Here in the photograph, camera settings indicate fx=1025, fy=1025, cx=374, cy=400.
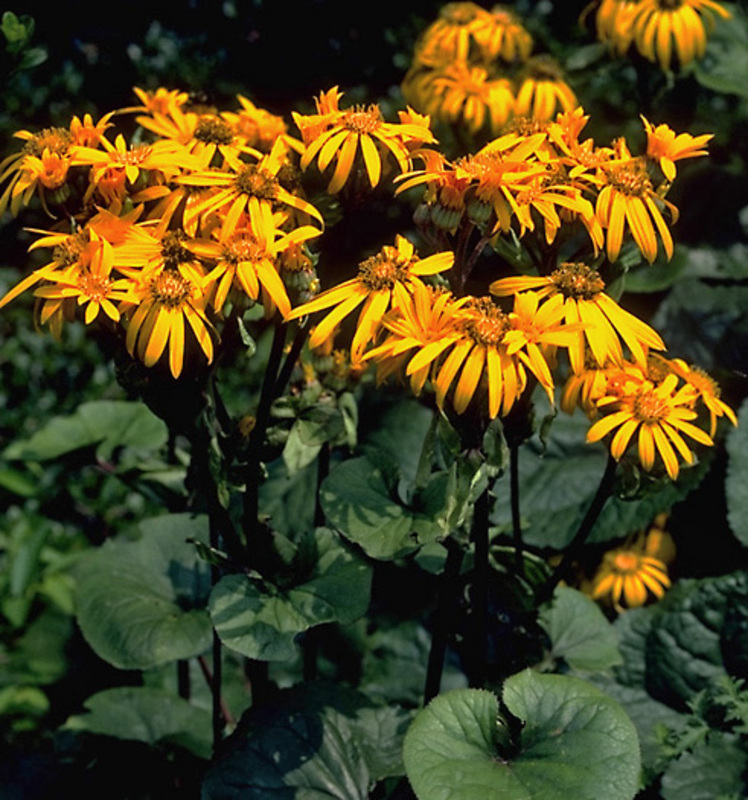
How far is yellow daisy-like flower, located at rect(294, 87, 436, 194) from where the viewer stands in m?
1.59

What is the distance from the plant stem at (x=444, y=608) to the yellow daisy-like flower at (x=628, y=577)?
0.80m

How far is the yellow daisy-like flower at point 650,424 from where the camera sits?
162 centimetres

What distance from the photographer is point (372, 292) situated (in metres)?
1.53

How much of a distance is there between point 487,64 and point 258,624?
1999mm

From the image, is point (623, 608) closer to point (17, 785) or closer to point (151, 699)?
point (151, 699)

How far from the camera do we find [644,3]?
2855mm

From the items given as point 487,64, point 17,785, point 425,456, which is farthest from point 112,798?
point 487,64

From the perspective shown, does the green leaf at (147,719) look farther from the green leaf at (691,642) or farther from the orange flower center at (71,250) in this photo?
the orange flower center at (71,250)

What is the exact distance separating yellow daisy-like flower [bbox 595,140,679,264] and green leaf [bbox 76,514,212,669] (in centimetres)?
102

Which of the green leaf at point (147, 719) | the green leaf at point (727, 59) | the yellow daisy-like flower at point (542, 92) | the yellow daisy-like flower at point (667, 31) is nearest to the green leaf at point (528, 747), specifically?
the green leaf at point (147, 719)

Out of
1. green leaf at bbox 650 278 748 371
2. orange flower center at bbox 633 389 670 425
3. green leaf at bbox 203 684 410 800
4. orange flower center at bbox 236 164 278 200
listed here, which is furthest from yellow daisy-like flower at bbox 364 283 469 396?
green leaf at bbox 650 278 748 371

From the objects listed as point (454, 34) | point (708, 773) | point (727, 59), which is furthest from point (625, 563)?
point (727, 59)

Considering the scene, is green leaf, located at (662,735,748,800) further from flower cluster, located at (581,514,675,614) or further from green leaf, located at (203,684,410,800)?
green leaf, located at (203,684,410,800)

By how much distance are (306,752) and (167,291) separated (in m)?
0.90
